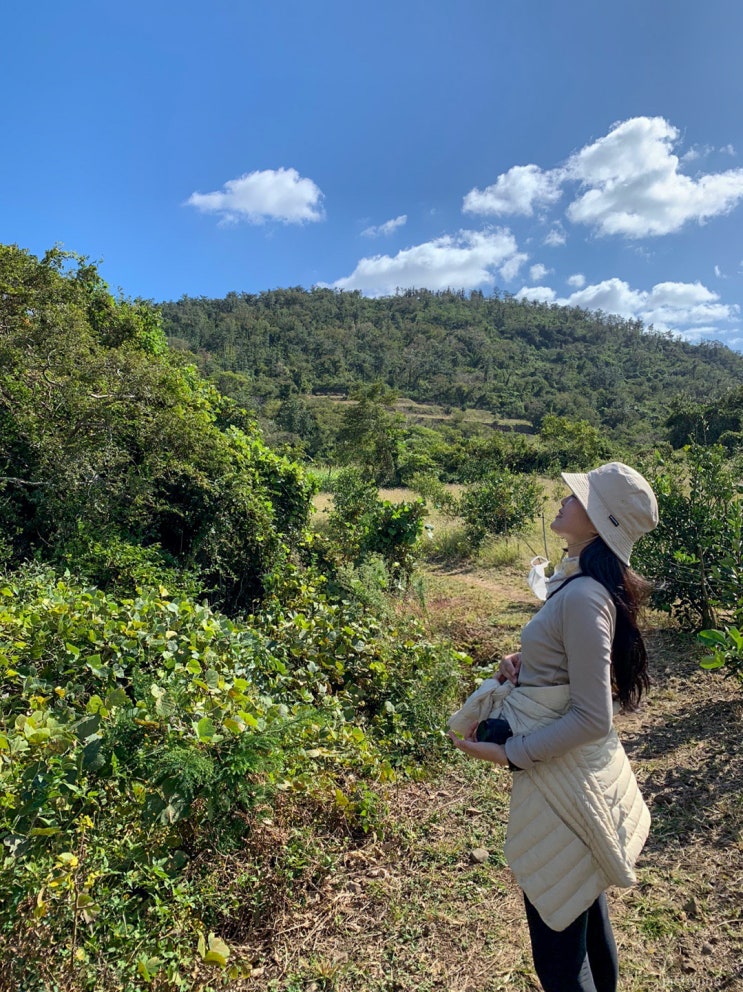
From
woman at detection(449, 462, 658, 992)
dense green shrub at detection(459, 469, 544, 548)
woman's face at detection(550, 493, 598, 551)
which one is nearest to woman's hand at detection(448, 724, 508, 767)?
woman at detection(449, 462, 658, 992)

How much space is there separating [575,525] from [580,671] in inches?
15.0

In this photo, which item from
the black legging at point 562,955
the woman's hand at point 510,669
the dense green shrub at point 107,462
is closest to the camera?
the black legging at point 562,955

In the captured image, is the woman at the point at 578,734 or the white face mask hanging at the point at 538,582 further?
the white face mask hanging at the point at 538,582

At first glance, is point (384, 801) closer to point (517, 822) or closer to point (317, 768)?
point (317, 768)

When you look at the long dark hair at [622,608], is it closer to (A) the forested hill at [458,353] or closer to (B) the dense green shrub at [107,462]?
(B) the dense green shrub at [107,462]

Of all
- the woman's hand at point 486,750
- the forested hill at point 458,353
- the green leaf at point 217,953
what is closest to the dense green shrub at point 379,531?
the green leaf at point 217,953

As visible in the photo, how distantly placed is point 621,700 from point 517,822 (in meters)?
0.44

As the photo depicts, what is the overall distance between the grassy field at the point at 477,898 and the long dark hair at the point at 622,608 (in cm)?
135

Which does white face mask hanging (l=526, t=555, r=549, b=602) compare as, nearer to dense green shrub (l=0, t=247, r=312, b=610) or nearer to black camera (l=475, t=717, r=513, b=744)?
black camera (l=475, t=717, r=513, b=744)

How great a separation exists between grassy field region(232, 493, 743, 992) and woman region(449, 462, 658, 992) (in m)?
0.79

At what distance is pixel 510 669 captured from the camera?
162 centimetres

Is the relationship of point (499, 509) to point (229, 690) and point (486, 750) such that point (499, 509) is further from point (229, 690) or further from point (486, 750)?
point (486, 750)

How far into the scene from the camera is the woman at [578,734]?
1324mm

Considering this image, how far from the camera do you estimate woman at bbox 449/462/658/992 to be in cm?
132
